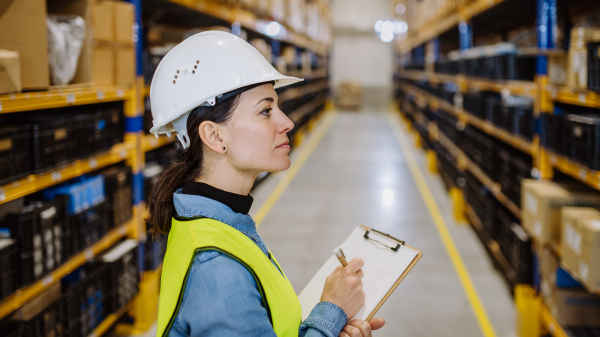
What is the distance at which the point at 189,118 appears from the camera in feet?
4.69

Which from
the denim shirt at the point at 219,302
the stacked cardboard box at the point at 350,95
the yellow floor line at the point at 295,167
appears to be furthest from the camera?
the stacked cardboard box at the point at 350,95

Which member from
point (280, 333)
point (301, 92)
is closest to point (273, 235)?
point (280, 333)

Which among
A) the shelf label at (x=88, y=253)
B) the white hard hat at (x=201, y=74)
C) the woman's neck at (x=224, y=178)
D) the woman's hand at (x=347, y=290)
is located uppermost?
the white hard hat at (x=201, y=74)

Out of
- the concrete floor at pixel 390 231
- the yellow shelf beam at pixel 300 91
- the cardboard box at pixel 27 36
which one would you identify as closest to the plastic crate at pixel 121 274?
the concrete floor at pixel 390 231

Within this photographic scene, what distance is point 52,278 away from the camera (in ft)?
8.66

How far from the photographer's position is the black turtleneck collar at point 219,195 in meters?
1.39

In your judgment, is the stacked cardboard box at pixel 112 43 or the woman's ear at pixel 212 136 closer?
the woman's ear at pixel 212 136

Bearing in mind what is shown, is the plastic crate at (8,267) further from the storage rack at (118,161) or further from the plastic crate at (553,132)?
the plastic crate at (553,132)

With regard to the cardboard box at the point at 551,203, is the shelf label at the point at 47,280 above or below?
below

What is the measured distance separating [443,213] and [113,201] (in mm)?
4536

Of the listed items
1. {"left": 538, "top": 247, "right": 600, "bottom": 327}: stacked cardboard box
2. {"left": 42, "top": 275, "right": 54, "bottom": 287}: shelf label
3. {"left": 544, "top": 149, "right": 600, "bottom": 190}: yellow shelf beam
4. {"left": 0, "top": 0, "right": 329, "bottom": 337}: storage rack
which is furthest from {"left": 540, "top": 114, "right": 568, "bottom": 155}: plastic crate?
{"left": 42, "top": 275, "right": 54, "bottom": 287}: shelf label

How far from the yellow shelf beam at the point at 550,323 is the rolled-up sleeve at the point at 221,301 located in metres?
2.57

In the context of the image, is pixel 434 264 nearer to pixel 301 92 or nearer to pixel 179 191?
pixel 179 191

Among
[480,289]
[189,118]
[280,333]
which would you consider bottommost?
[480,289]
